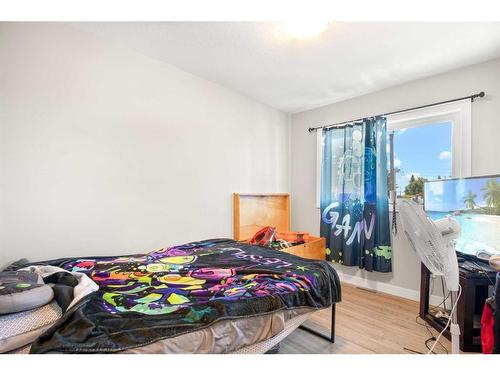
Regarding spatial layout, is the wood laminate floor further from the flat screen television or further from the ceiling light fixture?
the ceiling light fixture

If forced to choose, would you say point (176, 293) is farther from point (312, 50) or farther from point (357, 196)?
point (357, 196)

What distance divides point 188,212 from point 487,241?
253 centimetres

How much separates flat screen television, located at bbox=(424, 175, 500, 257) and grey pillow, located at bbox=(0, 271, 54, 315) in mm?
2707

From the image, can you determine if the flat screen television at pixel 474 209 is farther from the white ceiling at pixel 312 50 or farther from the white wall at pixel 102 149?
the white wall at pixel 102 149

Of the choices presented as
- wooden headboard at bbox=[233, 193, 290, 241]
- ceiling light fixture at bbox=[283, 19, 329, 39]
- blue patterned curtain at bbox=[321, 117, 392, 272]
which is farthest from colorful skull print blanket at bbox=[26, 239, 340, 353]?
ceiling light fixture at bbox=[283, 19, 329, 39]

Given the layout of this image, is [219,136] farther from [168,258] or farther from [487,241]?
[487,241]

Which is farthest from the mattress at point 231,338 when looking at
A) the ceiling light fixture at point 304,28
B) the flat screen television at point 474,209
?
the ceiling light fixture at point 304,28

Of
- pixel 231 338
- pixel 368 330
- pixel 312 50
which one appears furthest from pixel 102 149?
pixel 368 330

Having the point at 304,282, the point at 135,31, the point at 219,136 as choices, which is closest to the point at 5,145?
the point at 135,31

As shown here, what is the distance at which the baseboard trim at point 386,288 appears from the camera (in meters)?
2.59

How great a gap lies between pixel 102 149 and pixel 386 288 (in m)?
3.26

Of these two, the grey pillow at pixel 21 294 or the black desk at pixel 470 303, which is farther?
the black desk at pixel 470 303

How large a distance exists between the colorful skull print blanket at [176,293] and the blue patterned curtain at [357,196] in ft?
4.57

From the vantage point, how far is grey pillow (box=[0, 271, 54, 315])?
0.91 metres
